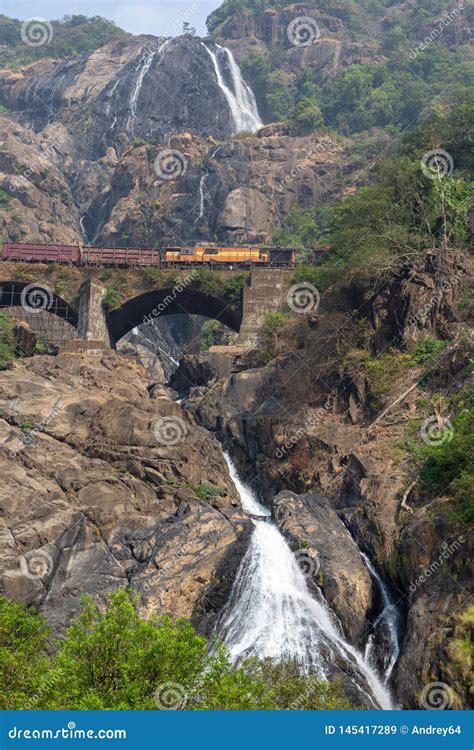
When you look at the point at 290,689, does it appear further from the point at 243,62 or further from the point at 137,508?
the point at 243,62

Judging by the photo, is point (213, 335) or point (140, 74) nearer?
point (213, 335)

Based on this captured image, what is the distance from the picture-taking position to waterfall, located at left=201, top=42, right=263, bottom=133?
452ft

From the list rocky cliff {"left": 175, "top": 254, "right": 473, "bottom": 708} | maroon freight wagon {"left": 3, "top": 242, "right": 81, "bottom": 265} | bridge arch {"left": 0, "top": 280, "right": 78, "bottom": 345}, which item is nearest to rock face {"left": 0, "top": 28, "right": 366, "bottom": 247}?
maroon freight wagon {"left": 3, "top": 242, "right": 81, "bottom": 265}

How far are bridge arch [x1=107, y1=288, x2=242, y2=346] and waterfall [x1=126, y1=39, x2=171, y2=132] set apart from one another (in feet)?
211

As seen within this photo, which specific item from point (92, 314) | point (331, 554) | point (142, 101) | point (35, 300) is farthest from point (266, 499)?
point (142, 101)

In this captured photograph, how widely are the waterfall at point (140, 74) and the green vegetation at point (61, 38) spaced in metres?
27.1

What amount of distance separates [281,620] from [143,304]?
141 ft

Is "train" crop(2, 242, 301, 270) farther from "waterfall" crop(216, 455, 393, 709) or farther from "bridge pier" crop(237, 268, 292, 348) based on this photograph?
"waterfall" crop(216, 455, 393, 709)

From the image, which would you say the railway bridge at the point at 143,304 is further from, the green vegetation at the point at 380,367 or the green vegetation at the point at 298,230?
the green vegetation at the point at 298,230

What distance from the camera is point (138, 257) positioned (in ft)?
248

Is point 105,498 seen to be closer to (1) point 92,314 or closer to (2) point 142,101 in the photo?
(1) point 92,314

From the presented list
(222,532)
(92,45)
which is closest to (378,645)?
(222,532)

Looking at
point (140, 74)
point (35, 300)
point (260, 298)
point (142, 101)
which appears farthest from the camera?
point (140, 74)

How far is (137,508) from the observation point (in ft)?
140
